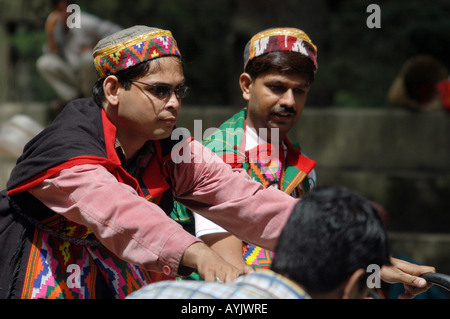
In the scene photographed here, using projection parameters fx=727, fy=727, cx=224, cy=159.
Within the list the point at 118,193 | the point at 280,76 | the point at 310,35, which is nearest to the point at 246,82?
the point at 280,76

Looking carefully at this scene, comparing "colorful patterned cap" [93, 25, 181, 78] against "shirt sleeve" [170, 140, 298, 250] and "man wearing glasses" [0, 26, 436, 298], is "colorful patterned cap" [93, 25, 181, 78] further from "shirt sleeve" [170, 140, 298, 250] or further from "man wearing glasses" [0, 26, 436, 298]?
"shirt sleeve" [170, 140, 298, 250]

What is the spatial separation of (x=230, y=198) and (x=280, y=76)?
851 millimetres

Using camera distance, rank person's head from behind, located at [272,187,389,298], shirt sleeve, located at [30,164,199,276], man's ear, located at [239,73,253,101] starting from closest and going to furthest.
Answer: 1. person's head from behind, located at [272,187,389,298]
2. shirt sleeve, located at [30,164,199,276]
3. man's ear, located at [239,73,253,101]

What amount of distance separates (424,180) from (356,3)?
338cm

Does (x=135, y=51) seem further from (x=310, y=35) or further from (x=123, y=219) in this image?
(x=310, y=35)

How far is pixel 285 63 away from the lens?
3.30 meters

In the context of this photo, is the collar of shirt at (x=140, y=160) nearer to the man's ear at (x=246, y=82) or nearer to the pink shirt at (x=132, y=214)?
the pink shirt at (x=132, y=214)

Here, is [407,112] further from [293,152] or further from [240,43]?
[293,152]

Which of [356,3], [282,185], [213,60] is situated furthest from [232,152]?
[213,60]

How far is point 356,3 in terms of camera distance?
961cm

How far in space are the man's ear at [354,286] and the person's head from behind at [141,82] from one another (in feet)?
3.46

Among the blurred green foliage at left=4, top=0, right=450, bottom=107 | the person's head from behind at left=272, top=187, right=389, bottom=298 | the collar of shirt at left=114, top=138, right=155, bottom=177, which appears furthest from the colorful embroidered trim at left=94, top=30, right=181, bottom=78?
the blurred green foliage at left=4, top=0, right=450, bottom=107

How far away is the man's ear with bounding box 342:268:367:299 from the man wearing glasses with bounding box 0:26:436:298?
546 mm

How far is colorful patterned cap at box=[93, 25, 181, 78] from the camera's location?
2.56 metres
